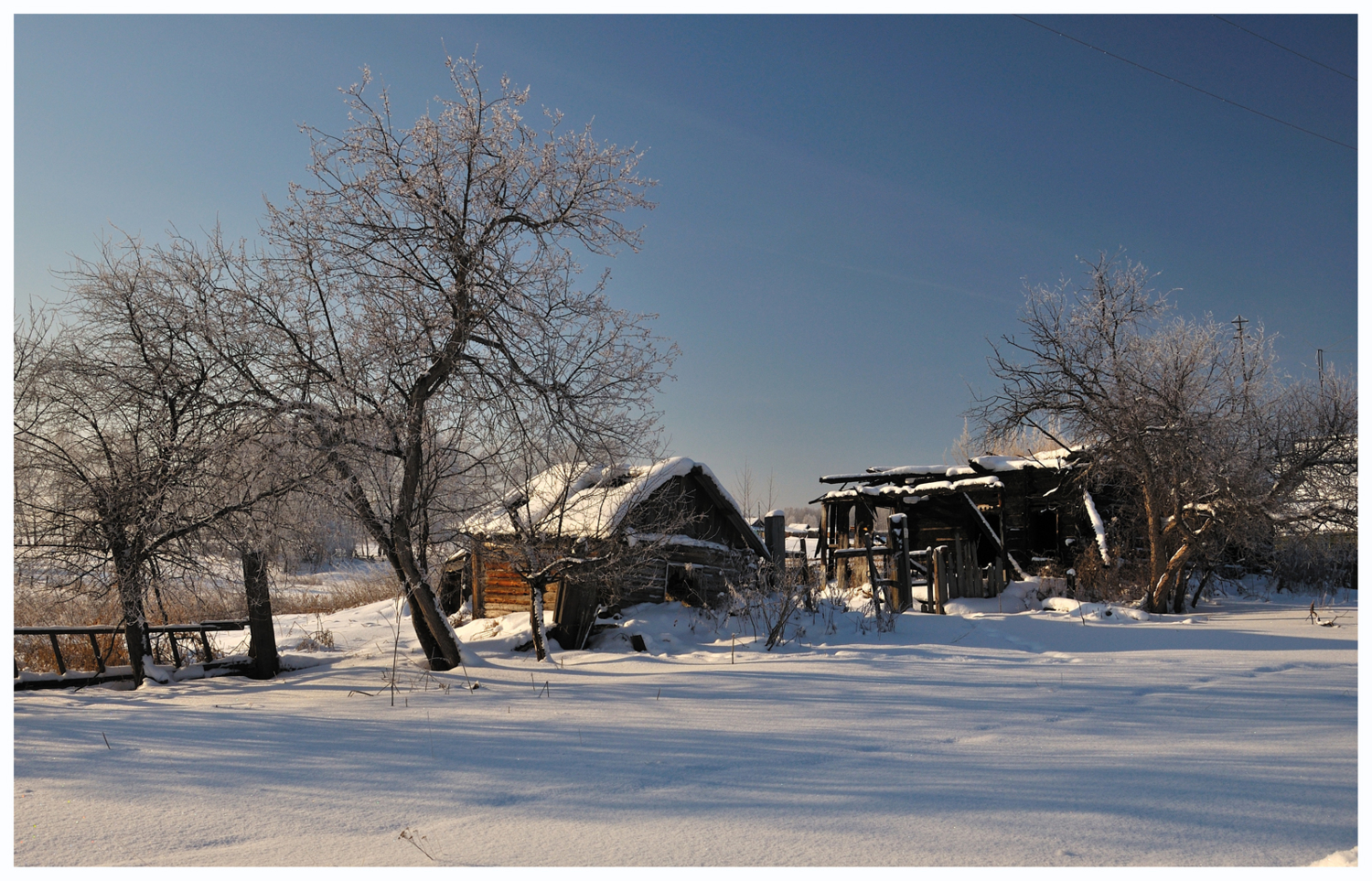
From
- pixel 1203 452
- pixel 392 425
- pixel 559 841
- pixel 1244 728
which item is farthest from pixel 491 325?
pixel 1203 452

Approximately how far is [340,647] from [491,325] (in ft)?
25.3

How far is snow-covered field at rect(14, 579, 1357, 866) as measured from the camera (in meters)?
3.14

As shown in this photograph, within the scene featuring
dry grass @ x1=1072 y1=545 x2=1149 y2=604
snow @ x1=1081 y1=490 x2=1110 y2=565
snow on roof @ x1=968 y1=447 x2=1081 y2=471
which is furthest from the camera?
snow on roof @ x1=968 y1=447 x2=1081 y2=471

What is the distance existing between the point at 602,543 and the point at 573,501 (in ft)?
2.45

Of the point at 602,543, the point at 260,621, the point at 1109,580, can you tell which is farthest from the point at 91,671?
the point at 1109,580

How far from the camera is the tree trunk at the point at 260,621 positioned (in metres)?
10.1

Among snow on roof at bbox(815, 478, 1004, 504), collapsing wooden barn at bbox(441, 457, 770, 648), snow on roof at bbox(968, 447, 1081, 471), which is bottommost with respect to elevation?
collapsing wooden barn at bbox(441, 457, 770, 648)

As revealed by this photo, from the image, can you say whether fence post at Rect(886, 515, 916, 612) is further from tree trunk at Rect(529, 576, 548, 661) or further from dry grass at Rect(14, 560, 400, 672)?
dry grass at Rect(14, 560, 400, 672)

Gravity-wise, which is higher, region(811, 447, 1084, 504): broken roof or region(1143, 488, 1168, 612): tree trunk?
region(811, 447, 1084, 504): broken roof

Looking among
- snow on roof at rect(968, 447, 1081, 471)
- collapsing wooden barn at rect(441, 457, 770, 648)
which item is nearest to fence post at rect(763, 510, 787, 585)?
collapsing wooden barn at rect(441, 457, 770, 648)

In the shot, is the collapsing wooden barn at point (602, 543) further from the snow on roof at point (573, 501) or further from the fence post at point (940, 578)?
the fence post at point (940, 578)

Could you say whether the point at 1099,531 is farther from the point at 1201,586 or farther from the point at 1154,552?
the point at 1154,552

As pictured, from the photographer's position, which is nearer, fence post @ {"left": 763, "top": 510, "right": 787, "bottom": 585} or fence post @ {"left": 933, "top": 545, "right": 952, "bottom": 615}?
fence post @ {"left": 933, "top": 545, "right": 952, "bottom": 615}

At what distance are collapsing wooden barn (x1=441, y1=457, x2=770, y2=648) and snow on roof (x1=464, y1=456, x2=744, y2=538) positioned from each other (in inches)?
0.7
